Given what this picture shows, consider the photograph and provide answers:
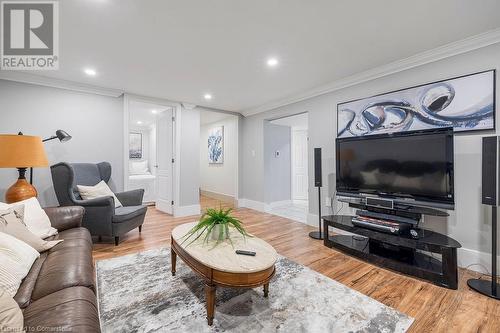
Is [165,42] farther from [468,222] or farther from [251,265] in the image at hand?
[468,222]

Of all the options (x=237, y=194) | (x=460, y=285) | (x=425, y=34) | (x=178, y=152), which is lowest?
(x=460, y=285)

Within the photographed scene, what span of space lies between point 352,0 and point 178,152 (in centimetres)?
373

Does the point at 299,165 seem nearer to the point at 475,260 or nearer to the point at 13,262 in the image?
the point at 475,260

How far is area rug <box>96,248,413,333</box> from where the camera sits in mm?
1467

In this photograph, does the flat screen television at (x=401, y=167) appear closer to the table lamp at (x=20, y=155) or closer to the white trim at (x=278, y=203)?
the white trim at (x=278, y=203)

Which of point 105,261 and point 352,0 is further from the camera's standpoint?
point 105,261

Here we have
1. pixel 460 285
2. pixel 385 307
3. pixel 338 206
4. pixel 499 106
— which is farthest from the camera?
pixel 338 206

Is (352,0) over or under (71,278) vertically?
over

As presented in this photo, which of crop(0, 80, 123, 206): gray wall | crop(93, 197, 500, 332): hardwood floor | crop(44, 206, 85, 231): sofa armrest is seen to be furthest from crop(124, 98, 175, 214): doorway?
crop(44, 206, 85, 231): sofa armrest

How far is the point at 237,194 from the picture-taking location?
550 cm

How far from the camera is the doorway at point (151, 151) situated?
457 cm

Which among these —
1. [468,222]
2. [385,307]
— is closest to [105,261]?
[385,307]

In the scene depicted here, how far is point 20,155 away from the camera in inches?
89.3

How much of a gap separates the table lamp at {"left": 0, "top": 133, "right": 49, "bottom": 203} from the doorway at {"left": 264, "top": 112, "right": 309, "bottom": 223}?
373 cm
